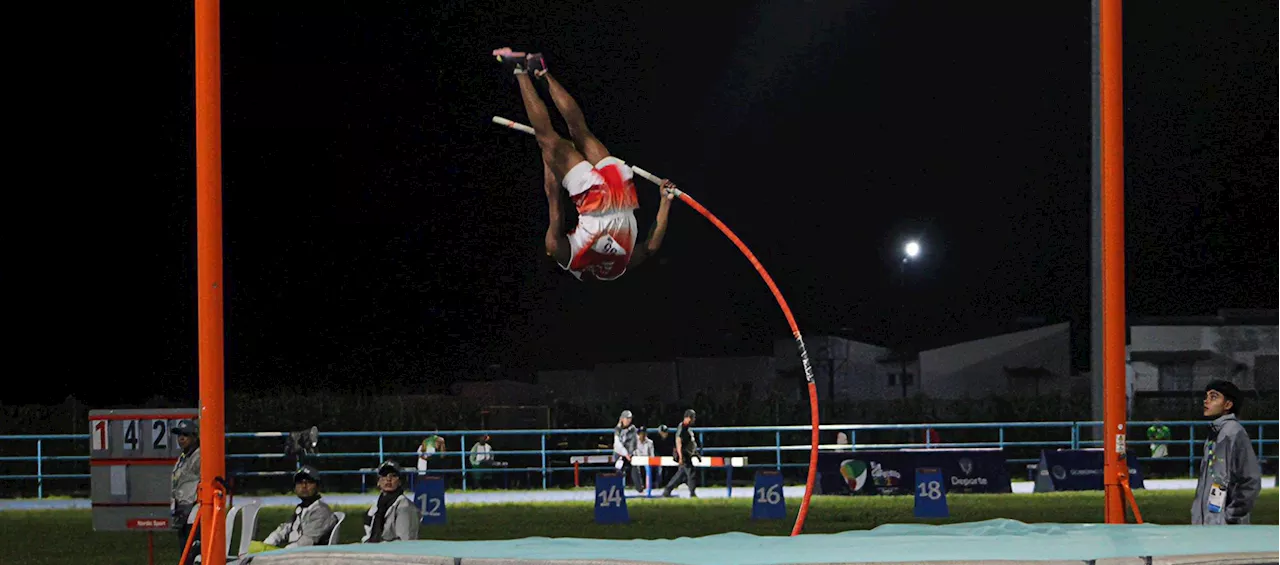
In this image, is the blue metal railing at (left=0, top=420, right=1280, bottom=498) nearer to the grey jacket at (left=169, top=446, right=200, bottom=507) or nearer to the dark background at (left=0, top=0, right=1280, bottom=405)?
the dark background at (left=0, top=0, right=1280, bottom=405)

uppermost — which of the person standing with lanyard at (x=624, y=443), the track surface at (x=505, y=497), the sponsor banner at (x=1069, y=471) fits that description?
the person standing with lanyard at (x=624, y=443)

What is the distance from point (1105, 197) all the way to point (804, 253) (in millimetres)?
25103

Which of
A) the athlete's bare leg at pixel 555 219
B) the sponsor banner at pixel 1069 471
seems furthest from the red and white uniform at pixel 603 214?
the sponsor banner at pixel 1069 471

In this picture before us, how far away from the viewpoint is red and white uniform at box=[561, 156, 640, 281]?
24.5 m

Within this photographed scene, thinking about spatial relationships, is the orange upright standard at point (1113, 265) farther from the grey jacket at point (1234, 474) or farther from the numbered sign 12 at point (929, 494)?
the numbered sign 12 at point (929, 494)

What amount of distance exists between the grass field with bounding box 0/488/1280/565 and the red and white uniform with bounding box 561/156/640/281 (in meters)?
3.62

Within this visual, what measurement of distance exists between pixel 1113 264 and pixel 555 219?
15851 millimetres

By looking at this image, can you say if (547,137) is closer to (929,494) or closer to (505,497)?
(505,497)

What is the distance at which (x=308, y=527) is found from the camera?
38.0 ft

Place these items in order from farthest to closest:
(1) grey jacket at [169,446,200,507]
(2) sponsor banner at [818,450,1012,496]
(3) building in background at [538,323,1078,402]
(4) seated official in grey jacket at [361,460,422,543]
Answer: (3) building in background at [538,323,1078,402], (2) sponsor banner at [818,450,1012,496], (1) grey jacket at [169,446,200,507], (4) seated official in grey jacket at [361,460,422,543]

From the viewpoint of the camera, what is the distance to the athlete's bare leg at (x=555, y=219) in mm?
24797

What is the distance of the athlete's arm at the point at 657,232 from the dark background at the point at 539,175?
0.99 metres

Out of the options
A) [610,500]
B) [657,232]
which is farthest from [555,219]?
[610,500]

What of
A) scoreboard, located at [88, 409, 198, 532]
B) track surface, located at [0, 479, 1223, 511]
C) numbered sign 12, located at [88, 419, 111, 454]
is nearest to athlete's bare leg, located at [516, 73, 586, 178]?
track surface, located at [0, 479, 1223, 511]
